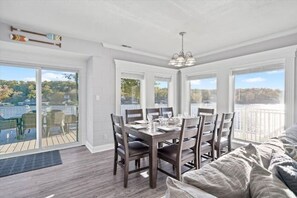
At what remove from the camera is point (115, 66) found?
399 centimetres

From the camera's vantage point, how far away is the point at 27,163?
302 centimetres

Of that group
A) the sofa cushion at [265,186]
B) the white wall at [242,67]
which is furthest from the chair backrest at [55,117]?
the sofa cushion at [265,186]

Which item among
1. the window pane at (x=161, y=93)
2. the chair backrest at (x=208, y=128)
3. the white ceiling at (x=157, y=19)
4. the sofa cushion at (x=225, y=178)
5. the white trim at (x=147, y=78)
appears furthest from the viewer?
the window pane at (x=161, y=93)

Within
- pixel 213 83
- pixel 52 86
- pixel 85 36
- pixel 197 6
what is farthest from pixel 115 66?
pixel 213 83

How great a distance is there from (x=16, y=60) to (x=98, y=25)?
1995 millimetres

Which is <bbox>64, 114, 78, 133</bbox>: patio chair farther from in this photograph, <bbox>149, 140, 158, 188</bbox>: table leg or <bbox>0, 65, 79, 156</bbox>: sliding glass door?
<bbox>149, 140, 158, 188</bbox>: table leg

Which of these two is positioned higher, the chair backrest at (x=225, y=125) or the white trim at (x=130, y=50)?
the white trim at (x=130, y=50)

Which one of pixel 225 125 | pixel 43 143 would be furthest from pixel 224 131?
pixel 43 143

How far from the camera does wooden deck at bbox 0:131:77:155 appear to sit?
131 inches

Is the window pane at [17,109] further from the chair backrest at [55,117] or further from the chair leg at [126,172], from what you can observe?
the chair leg at [126,172]

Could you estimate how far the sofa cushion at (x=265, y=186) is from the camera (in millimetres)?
706

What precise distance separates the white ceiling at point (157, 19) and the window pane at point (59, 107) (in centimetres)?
120

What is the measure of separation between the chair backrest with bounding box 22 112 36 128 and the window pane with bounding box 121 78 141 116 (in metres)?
2.04

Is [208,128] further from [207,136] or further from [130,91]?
[130,91]
